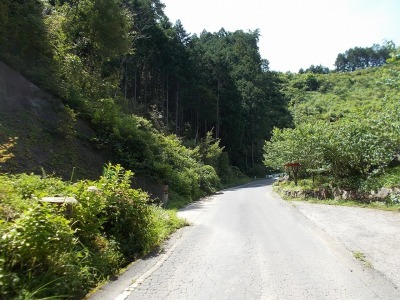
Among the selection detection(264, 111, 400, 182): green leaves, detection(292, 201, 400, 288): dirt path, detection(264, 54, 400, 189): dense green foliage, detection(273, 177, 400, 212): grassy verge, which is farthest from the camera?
detection(264, 111, 400, 182): green leaves

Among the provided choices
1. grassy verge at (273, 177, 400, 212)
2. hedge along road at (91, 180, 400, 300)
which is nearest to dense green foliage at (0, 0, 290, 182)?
grassy verge at (273, 177, 400, 212)

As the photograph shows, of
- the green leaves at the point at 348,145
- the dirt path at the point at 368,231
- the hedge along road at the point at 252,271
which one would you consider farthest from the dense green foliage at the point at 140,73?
the hedge along road at the point at 252,271

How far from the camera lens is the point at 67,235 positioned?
4793mm

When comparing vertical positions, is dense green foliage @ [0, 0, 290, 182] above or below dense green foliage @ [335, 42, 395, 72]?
below

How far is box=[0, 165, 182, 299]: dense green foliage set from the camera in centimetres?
423

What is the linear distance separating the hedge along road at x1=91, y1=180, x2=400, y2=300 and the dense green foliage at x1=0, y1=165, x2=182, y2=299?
0.46 meters

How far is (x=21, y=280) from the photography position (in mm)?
4156

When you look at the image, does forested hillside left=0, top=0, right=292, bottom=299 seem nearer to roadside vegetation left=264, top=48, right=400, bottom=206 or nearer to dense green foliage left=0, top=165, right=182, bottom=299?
dense green foliage left=0, top=165, right=182, bottom=299

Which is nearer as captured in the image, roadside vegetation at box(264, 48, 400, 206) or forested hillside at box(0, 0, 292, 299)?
forested hillside at box(0, 0, 292, 299)

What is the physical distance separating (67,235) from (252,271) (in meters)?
3.36

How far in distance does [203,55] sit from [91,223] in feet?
158

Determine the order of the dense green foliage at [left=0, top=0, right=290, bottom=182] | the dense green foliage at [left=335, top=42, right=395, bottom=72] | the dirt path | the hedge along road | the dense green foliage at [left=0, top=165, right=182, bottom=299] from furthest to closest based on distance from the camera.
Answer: the dense green foliage at [left=335, top=42, right=395, bottom=72], the dense green foliage at [left=0, top=0, right=290, bottom=182], the dirt path, the hedge along road, the dense green foliage at [left=0, top=165, right=182, bottom=299]

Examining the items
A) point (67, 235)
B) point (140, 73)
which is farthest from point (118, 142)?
point (140, 73)

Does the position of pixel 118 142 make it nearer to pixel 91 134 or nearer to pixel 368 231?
pixel 91 134
